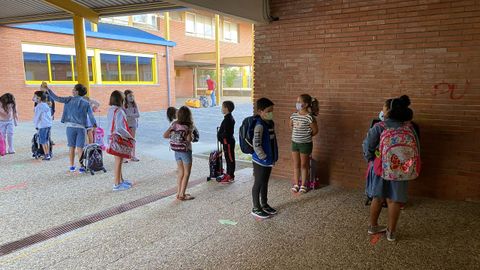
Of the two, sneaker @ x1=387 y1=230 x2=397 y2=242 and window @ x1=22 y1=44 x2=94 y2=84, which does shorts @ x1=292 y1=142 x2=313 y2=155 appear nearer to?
sneaker @ x1=387 y1=230 x2=397 y2=242

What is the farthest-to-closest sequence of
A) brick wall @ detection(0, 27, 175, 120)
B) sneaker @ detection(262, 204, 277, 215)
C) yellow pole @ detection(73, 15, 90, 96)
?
brick wall @ detection(0, 27, 175, 120) < yellow pole @ detection(73, 15, 90, 96) < sneaker @ detection(262, 204, 277, 215)

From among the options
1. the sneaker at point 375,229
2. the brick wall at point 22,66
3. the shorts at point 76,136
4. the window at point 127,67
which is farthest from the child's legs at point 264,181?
the window at point 127,67

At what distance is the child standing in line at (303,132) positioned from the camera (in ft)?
18.6

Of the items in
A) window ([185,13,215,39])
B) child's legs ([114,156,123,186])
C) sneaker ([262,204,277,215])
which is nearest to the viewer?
sneaker ([262,204,277,215])

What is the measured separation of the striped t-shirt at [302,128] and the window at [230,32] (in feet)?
90.9

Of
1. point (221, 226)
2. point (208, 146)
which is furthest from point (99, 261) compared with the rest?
point (208, 146)

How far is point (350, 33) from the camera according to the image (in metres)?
5.78

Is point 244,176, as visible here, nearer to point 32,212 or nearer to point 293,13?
point 293,13

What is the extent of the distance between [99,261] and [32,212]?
6.79 ft

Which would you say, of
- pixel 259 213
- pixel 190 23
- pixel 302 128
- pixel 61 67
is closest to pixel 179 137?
pixel 259 213

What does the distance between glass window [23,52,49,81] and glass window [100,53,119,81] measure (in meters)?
2.74

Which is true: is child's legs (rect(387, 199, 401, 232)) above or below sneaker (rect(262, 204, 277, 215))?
above

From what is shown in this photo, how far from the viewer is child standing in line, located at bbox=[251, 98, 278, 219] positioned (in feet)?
15.0

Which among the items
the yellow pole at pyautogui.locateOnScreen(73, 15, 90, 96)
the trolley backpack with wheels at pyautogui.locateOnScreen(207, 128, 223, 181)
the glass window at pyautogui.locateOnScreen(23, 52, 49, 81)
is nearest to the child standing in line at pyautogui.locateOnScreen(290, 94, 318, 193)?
the trolley backpack with wheels at pyautogui.locateOnScreen(207, 128, 223, 181)
